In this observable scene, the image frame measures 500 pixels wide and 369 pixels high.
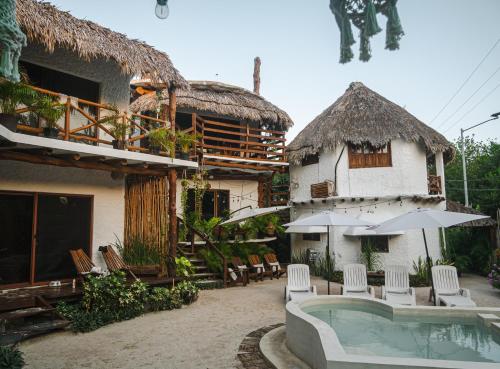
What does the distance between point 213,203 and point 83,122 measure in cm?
638

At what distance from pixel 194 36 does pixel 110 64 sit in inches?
289

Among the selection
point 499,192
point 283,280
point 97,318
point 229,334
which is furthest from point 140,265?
point 499,192

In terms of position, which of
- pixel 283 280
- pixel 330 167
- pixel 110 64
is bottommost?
pixel 283 280

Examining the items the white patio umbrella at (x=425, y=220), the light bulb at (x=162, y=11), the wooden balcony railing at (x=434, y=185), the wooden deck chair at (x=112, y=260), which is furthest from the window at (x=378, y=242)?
the light bulb at (x=162, y=11)

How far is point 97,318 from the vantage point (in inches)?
273

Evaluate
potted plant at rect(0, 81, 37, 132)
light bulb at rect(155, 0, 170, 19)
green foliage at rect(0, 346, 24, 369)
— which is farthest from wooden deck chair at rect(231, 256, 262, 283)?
light bulb at rect(155, 0, 170, 19)

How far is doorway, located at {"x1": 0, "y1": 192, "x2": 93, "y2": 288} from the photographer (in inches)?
317

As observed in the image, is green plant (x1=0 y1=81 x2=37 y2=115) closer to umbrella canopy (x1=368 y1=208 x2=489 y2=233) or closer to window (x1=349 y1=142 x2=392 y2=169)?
umbrella canopy (x1=368 y1=208 x2=489 y2=233)

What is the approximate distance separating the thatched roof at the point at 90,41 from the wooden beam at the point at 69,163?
2309mm

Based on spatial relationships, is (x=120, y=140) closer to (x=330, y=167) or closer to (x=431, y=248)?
(x=330, y=167)

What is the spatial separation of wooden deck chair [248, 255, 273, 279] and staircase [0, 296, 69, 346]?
684cm

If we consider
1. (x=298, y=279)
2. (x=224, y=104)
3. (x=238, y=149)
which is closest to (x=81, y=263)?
(x=298, y=279)

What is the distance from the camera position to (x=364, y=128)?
1423 centimetres

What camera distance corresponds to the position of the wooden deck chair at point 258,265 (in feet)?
41.1
